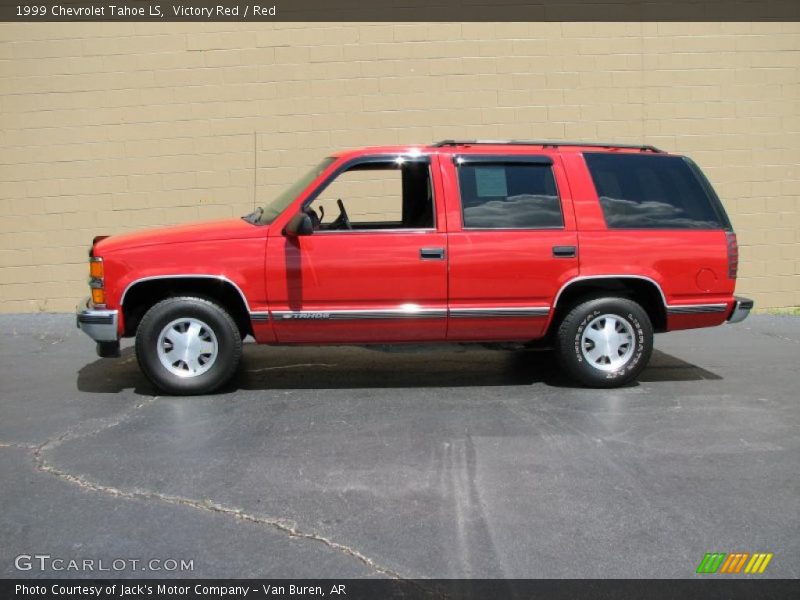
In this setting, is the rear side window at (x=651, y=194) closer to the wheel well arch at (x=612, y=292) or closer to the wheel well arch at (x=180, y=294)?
the wheel well arch at (x=612, y=292)

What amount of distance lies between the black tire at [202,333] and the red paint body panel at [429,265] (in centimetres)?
21

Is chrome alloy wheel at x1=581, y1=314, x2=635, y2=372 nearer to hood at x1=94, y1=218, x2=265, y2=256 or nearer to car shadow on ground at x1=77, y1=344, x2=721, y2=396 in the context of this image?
car shadow on ground at x1=77, y1=344, x2=721, y2=396

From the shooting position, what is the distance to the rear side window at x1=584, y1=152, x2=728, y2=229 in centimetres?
643

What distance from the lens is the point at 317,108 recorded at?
9.77m

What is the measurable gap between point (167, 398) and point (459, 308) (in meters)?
2.31

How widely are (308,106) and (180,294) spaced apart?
13.7 feet

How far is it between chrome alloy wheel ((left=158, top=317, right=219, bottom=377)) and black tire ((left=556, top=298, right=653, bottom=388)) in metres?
2.68

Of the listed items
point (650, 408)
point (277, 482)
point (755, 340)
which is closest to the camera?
point (277, 482)
